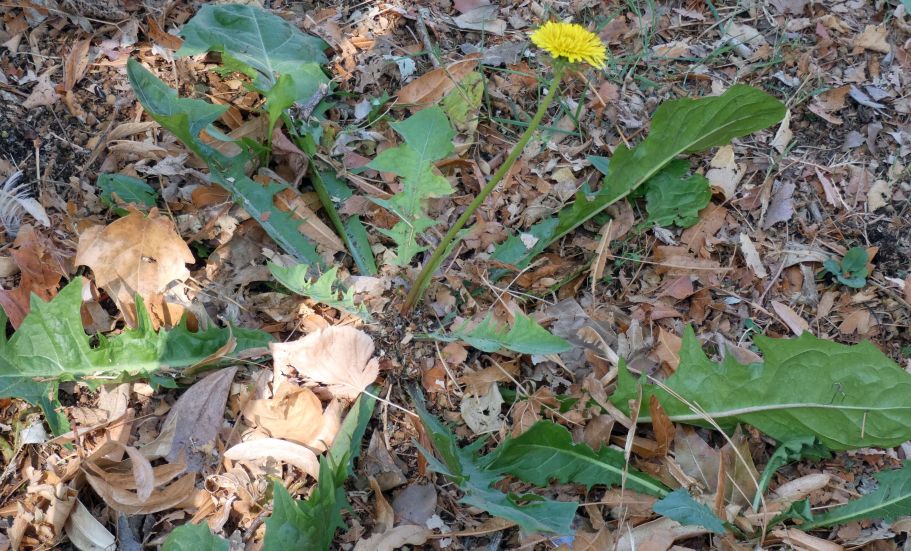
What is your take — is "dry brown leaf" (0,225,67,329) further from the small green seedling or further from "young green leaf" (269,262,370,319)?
the small green seedling

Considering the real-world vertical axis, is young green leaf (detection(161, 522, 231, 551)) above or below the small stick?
below

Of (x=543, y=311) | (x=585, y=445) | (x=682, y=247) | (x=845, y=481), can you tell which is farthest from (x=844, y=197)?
(x=585, y=445)

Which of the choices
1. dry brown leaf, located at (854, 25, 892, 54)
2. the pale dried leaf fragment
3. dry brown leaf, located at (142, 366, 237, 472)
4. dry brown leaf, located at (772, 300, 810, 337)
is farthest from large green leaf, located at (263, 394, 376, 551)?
dry brown leaf, located at (854, 25, 892, 54)

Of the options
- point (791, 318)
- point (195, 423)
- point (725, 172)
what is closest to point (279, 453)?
point (195, 423)

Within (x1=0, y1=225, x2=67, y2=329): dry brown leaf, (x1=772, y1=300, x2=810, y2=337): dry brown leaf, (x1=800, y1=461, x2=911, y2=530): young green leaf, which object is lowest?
(x1=800, y1=461, x2=911, y2=530): young green leaf

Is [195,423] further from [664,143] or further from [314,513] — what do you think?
[664,143]

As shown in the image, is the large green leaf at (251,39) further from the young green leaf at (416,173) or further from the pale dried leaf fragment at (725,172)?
the pale dried leaf fragment at (725,172)

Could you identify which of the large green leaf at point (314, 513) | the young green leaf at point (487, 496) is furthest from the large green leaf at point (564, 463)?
the large green leaf at point (314, 513)
